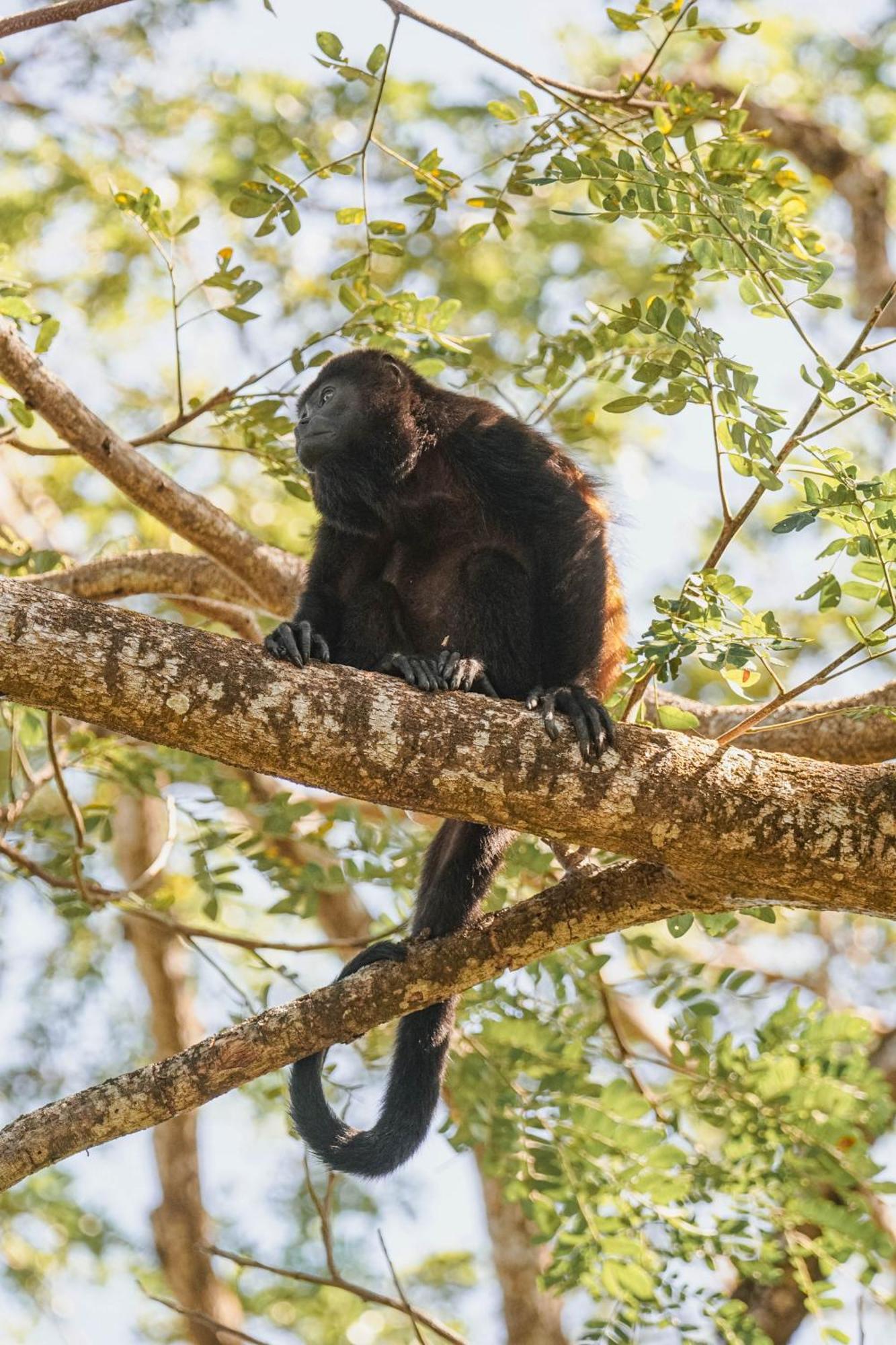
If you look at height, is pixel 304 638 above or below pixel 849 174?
below

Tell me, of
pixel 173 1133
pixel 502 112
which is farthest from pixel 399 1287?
pixel 173 1133

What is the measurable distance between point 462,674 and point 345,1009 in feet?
3.16

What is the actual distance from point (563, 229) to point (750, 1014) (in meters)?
6.08

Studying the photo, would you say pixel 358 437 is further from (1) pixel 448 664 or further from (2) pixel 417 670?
(2) pixel 417 670

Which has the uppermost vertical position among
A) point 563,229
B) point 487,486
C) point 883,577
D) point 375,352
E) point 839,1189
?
point 563,229

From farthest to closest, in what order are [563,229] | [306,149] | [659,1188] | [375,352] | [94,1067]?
[563,229]
[94,1067]
[375,352]
[659,1188]
[306,149]

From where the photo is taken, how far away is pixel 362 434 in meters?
4.71

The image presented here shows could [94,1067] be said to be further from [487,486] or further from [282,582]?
[487,486]

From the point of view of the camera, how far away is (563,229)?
1068cm

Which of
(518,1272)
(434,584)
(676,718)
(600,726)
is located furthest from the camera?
(518,1272)

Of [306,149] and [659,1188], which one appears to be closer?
[306,149]

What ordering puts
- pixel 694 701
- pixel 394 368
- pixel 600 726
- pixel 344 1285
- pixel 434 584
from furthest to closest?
pixel 694 701 < pixel 394 368 < pixel 434 584 < pixel 344 1285 < pixel 600 726

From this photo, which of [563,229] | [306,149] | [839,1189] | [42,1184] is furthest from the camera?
[563,229]

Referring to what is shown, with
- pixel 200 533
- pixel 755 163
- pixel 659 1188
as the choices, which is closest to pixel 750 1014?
pixel 659 1188
